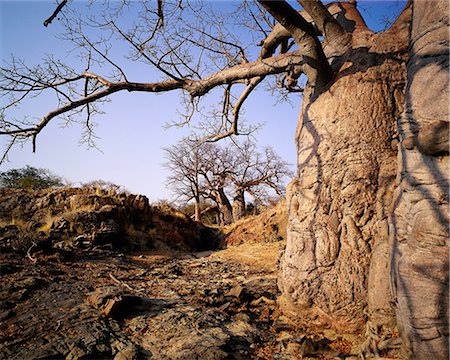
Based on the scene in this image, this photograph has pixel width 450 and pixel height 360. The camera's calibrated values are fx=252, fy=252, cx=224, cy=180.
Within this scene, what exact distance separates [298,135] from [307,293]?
5.25ft

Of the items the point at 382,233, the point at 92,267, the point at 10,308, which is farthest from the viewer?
the point at 92,267

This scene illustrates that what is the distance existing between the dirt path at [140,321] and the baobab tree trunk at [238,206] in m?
11.1

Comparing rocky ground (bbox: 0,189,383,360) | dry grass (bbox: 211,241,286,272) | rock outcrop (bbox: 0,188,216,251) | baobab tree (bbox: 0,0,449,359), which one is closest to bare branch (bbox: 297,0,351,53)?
baobab tree (bbox: 0,0,449,359)

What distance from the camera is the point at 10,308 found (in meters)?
2.16

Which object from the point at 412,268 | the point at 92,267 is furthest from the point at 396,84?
the point at 92,267

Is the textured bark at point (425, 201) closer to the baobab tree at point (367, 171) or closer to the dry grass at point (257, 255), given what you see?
the baobab tree at point (367, 171)

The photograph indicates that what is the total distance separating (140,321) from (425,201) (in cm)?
224

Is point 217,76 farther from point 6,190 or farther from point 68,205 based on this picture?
point 6,190

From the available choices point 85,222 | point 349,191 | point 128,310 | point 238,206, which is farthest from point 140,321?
point 238,206

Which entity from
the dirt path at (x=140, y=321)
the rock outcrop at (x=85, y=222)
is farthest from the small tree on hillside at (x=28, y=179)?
the dirt path at (x=140, y=321)

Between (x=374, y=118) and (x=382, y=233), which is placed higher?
(x=374, y=118)

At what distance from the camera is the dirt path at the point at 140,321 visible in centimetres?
165

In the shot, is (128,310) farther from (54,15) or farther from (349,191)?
(54,15)

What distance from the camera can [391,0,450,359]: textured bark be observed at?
4.50ft
